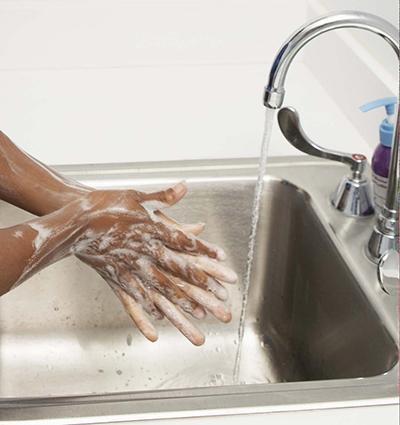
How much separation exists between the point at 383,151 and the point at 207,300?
304 mm

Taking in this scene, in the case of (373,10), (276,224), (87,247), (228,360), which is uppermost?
(373,10)

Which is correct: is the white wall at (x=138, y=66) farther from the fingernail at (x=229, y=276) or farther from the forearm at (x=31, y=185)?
the fingernail at (x=229, y=276)

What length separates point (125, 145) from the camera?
1344 millimetres

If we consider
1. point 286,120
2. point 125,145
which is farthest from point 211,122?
point 286,120

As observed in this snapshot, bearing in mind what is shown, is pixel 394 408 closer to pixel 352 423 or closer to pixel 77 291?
pixel 352 423

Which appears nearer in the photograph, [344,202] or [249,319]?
[344,202]

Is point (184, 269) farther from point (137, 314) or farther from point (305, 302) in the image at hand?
point (305, 302)

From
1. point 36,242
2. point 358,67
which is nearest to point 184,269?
point 36,242

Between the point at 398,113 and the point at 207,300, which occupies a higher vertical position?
the point at 398,113

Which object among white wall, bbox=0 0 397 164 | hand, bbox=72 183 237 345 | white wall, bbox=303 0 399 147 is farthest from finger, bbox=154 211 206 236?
white wall, bbox=303 0 399 147

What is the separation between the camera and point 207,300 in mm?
979

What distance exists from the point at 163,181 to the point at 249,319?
233mm

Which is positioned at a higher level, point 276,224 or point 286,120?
point 286,120

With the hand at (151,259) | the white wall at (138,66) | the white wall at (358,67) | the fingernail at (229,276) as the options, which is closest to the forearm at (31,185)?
the hand at (151,259)
